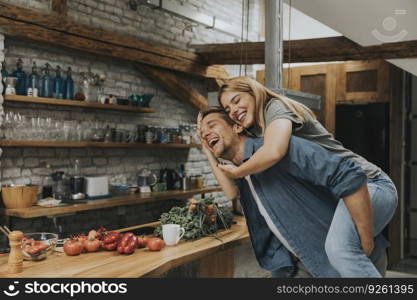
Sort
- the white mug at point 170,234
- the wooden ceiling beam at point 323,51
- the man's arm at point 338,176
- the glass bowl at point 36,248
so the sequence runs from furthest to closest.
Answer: the wooden ceiling beam at point 323,51 < the white mug at point 170,234 < the glass bowl at point 36,248 < the man's arm at point 338,176

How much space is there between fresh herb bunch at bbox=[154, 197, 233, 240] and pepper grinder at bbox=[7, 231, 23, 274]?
100 cm

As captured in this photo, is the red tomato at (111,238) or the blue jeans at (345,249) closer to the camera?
the blue jeans at (345,249)

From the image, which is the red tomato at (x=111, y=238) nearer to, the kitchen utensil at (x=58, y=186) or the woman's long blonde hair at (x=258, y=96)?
the woman's long blonde hair at (x=258, y=96)

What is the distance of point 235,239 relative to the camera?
324 centimetres

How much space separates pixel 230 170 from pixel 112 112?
3.91 meters

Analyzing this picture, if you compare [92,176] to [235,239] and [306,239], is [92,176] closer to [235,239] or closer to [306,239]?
[235,239]

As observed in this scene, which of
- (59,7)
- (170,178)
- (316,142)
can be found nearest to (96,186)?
(170,178)

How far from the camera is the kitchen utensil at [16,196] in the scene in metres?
4.46

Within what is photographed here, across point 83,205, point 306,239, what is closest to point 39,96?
point 83,205

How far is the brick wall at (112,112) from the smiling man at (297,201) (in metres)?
3.11

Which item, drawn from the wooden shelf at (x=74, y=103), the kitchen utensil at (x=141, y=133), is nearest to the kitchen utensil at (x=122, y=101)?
the wooden shelf at (x=74, y=103)

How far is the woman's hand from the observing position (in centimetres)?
231

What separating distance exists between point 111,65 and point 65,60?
2.32ft

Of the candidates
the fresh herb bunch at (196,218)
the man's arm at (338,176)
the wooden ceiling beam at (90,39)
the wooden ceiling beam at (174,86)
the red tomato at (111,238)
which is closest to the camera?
the man's arm at (338,176)
